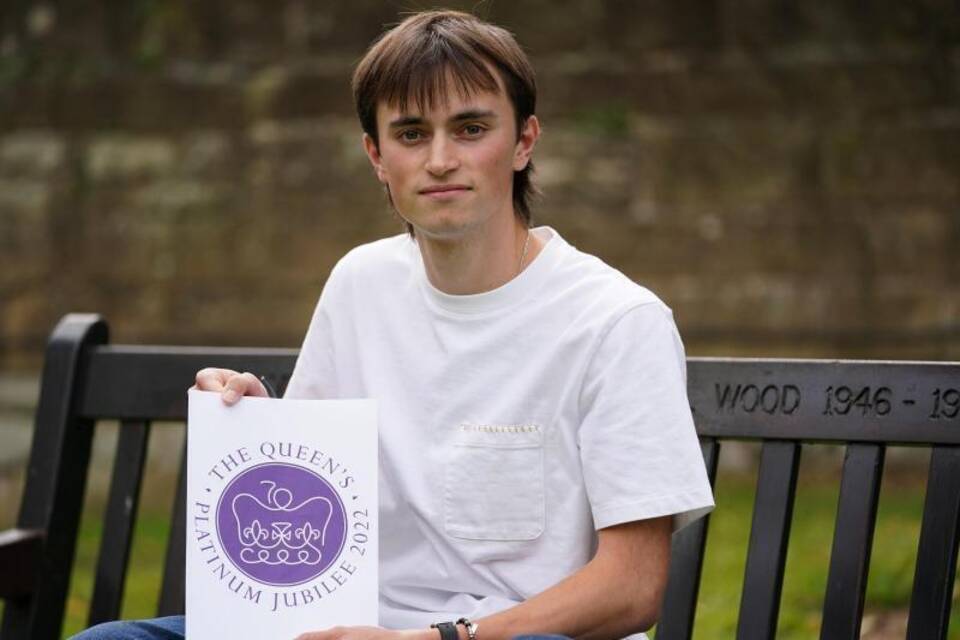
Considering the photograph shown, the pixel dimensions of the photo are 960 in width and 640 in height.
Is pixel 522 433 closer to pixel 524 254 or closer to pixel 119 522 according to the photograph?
pixel 524 254

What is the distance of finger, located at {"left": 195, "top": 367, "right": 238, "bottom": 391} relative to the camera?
304 centimetres

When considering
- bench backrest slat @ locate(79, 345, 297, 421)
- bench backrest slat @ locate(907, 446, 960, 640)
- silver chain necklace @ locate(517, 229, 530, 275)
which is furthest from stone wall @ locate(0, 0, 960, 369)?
bench backrest slat @ locate(907, 446, 960, 640)

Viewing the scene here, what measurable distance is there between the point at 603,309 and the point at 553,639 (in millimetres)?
585

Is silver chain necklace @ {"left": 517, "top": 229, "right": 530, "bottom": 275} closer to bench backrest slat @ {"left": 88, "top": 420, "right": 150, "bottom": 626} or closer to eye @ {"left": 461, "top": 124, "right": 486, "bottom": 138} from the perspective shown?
eye @ {"left": 461, "top": 124, "right": 486, "bottom": 138}

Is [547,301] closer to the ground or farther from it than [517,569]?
farther from it

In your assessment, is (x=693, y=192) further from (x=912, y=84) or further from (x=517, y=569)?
(x=517, y=569)

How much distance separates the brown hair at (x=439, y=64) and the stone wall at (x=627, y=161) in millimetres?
2751

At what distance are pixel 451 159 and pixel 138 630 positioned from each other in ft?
3.17

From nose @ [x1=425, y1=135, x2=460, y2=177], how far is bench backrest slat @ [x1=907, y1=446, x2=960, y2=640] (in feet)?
3.20

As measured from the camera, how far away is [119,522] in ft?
12.0

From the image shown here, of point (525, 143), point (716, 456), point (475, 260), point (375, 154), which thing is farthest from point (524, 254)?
point (716, 456)

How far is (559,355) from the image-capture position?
2947mm

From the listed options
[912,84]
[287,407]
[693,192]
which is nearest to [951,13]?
[912,84]

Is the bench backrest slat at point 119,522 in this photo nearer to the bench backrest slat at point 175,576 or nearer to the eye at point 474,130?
the bench backrest slat at point 175,576
